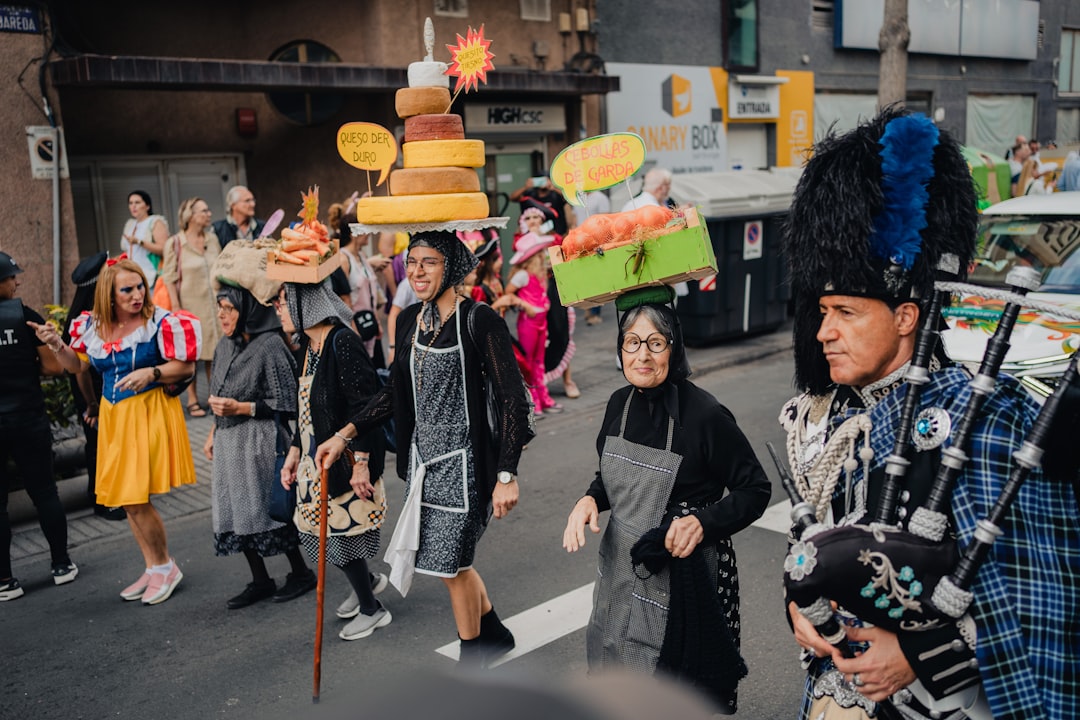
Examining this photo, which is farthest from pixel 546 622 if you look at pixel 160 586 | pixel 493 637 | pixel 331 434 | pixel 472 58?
pixel 472 58

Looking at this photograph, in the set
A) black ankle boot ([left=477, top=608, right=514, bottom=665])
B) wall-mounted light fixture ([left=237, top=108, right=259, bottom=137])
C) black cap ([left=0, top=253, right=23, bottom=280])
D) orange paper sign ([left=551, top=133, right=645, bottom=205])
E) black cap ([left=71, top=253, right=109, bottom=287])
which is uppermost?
wall-mounted light fixture ([left=237, top=108, right=259, bottom=137])

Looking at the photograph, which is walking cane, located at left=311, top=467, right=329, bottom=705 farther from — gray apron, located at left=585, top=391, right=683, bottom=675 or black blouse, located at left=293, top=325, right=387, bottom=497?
gray apron, located at left=585, top=391, right=683, bottom=675

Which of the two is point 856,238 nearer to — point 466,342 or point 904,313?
point 904,313

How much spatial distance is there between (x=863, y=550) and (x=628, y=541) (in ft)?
3.98

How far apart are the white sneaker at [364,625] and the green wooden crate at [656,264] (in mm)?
2492

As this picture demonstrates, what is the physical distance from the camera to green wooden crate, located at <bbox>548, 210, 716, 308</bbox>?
3.26 metres

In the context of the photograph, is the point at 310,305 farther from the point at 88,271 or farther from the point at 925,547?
the point at 925,547

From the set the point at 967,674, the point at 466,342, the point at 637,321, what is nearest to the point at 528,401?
the point at 466,342

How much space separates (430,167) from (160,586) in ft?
9.82

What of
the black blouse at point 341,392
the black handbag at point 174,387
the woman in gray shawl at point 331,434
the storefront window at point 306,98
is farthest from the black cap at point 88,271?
the storefront window at point 306,98

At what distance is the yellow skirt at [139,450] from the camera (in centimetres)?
545

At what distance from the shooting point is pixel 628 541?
320 cm

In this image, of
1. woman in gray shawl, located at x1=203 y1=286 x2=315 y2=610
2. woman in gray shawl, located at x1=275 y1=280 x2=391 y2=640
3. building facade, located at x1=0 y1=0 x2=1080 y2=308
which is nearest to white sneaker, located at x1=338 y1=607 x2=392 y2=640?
woman in gray shawl, located at x1=275 y1=280 x2=391 y2=640

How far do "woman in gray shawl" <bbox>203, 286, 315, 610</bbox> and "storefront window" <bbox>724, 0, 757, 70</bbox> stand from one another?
52.7 feet
